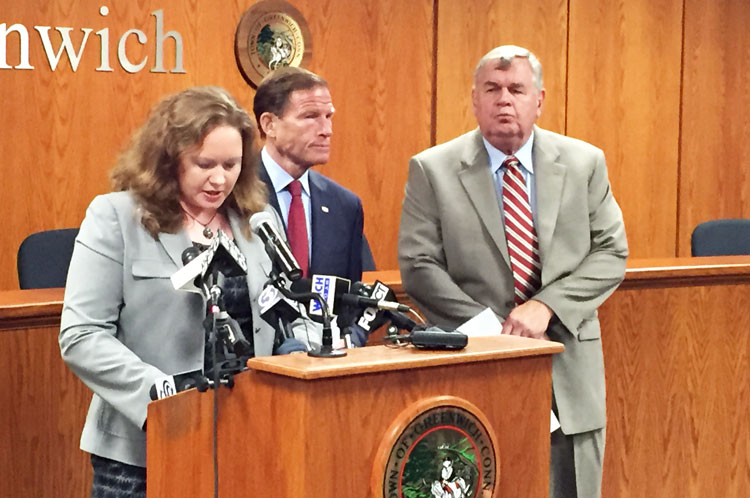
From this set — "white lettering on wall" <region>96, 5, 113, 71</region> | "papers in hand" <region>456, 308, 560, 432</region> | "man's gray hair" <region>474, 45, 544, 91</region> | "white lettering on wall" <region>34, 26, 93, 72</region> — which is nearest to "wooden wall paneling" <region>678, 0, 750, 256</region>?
"white lettering on wall" <region>96, 5, 113, 71</region>

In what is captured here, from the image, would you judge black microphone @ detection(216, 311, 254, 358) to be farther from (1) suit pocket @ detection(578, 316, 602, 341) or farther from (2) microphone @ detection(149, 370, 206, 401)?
(1) suit pocket @ detection(578, 316, 602, 341)

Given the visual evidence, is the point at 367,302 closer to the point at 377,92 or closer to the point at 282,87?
the point at 282,87

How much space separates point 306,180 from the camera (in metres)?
3.26

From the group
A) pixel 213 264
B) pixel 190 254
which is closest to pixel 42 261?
pixel 190 254

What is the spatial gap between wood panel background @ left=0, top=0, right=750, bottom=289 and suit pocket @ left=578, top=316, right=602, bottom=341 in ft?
9.99

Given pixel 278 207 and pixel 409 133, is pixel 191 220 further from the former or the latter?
pixel 409 133

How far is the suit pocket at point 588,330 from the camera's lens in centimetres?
306

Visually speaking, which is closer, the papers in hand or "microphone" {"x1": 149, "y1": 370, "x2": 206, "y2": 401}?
"microphone" {"x1": 149, "y1": 370, "x2": 206, "y2": 401}

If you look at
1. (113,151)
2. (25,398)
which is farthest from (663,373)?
(113,151)

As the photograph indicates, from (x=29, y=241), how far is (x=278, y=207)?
1.33 meters

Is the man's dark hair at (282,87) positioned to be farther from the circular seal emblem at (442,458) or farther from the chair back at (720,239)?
the chair back at (720,239)

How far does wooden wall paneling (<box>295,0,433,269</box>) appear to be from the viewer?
20.7 feet

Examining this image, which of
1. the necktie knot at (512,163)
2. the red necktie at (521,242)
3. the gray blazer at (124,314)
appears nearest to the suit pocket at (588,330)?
the red necktie at (521,242)

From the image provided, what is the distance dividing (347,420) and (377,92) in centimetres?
484
